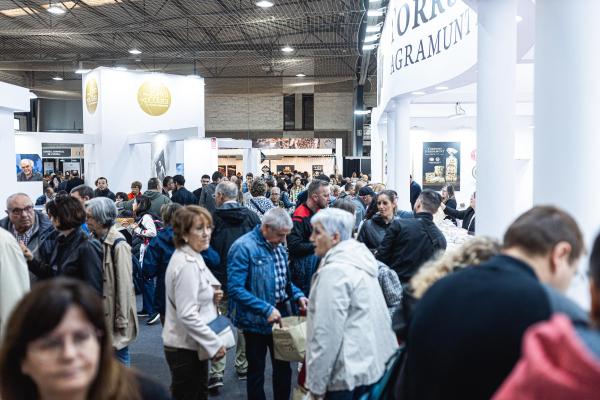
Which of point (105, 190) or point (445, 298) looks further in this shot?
point (105, 190)

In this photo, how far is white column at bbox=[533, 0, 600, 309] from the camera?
2.05 meters

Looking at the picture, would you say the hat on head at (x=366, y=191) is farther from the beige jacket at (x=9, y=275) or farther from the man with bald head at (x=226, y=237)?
the beige jacket at (x=9, y=275)

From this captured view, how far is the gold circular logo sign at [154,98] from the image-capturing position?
1389 cm

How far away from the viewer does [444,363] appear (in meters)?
1.39

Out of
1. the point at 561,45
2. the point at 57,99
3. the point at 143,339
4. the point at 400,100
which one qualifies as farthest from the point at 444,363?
the point at 57,99

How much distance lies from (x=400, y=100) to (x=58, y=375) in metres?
7.63

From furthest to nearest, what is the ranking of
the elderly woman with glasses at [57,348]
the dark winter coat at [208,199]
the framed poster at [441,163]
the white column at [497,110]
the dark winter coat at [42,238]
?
1. the framed poster at [441,163]
2. the dark winter coat at [208,199]
3. the dark winter coat at [42,238]
4. the white column at [497,110]
5. the elderly woman with glasses at [57,348]

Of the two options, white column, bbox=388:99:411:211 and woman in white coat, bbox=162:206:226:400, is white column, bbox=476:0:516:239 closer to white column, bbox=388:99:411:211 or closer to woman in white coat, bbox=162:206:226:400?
woman in white coat, bbox=162:206:226:400

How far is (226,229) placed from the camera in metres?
4.14

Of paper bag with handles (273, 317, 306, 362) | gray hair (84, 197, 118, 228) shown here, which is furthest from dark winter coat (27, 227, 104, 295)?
paper bag with handles (273, 317, 306, 362)

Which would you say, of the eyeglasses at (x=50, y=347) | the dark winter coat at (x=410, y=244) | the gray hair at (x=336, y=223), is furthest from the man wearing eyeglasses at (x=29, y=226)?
the eyeglasses at (x=50, y=347)

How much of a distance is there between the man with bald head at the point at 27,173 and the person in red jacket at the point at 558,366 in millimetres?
11520

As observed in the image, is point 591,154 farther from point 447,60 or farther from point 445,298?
point 447,60

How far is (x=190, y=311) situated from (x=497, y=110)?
2.54 m
